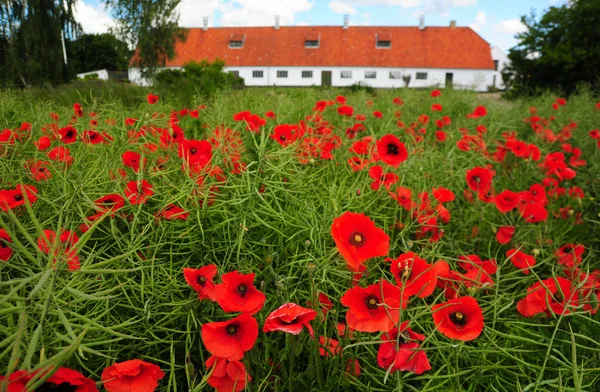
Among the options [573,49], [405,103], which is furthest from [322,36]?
[405,103]

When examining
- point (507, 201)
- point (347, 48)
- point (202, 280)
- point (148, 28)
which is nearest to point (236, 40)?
point (347, 48)

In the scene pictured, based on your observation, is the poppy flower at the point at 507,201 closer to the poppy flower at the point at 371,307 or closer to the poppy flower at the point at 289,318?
the poppy flower at the point at 371,307

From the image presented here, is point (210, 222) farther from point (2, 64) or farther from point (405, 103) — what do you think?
point (2, 64)

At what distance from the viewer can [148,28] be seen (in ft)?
54.6

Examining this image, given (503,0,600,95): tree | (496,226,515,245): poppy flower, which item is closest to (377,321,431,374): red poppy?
(496,226,515,245): poppy flower

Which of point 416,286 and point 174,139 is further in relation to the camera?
point 174,139

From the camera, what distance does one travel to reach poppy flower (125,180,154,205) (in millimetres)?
1007

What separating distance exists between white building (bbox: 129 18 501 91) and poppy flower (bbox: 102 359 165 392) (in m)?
26.5

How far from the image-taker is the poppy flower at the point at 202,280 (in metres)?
0.79

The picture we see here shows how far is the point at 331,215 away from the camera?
1.18 metres

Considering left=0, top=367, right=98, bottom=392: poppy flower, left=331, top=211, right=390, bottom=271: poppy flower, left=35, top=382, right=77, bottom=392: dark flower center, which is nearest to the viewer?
left=0, top=367, right=98, bottom=392: poppy flower

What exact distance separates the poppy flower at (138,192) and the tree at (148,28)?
17.5m

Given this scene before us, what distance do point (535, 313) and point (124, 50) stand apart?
1927 cm

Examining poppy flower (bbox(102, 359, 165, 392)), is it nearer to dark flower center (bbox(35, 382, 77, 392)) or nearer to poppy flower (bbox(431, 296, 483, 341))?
dark flower center (bbox(35, 382, 77, 392))
